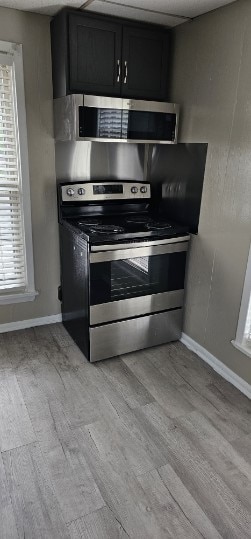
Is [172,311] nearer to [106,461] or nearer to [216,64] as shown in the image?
[106,461]

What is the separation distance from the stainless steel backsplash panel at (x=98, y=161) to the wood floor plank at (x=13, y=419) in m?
1.49

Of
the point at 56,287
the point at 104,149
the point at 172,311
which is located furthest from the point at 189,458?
the point at 104,149

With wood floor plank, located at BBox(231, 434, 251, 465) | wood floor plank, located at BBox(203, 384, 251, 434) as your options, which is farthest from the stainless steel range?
wood floor plank, located at BBox(231, 434, 251, 465)

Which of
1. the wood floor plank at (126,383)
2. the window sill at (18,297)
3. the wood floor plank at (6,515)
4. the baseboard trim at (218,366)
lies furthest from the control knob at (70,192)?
the wood floor plank at (6,515)

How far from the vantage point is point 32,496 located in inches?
61.2

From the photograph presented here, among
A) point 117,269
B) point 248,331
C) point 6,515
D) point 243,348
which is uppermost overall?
point 117,269

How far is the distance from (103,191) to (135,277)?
73 centimetres

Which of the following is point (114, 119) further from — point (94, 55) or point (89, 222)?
point (89, 222)

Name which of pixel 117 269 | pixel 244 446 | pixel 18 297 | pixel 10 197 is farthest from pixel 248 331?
pixel 10 197

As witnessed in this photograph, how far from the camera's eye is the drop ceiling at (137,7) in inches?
79.4

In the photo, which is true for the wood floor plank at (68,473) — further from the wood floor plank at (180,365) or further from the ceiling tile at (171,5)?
the ceiling tile at (171,5)

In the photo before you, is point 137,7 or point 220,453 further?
point 137,7

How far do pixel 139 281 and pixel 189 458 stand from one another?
3.65 feet

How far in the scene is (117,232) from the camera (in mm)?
2279
